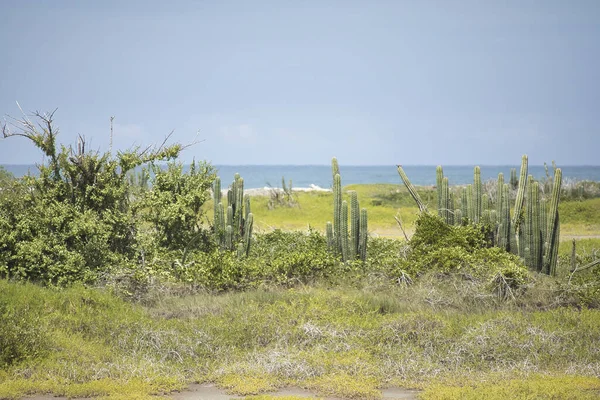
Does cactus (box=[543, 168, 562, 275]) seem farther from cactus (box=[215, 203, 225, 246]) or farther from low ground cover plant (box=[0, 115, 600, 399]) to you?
cactus (box=[215, 203, 225, 246])

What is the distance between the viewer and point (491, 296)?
12180 mm

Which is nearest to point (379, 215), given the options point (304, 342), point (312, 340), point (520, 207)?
point (520, 207)

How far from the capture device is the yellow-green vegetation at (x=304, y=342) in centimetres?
834

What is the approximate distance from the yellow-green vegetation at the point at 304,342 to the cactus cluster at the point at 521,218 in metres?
2.31

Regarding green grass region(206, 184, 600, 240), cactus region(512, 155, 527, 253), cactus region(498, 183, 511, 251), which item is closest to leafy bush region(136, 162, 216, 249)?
cactus region(498, 183, 511, 251)

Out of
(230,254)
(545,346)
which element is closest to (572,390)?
(545,346)

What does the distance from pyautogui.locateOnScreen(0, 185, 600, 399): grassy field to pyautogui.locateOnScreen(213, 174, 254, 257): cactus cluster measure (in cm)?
241

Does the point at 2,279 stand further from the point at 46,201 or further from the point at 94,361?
the point at 94,361

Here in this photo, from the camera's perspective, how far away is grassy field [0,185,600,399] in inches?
328

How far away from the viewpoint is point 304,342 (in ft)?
32.0

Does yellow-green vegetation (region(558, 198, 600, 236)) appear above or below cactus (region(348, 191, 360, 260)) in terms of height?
below

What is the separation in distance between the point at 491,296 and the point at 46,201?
9.16 meters

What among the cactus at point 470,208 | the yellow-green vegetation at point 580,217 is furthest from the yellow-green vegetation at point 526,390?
the yellow-green vegetation at point 580,217

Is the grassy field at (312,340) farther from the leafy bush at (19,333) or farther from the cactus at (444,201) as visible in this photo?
the cactus at (444,201)
